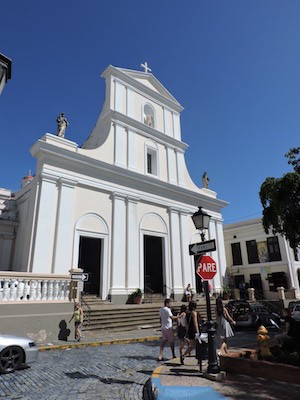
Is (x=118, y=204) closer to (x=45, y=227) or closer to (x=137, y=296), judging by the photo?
(x=45, y=227)

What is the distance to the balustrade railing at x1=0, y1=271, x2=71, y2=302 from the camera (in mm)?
9969

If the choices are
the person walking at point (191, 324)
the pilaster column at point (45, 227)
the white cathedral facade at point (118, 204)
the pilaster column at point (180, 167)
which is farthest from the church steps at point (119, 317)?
the pilaster column at point (180, 167)

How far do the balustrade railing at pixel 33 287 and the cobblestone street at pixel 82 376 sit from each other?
236cm

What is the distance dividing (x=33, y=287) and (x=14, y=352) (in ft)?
13.4

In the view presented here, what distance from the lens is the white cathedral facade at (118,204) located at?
51.5 ft

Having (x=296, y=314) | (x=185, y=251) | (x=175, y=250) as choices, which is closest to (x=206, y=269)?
(x=296, y=314)

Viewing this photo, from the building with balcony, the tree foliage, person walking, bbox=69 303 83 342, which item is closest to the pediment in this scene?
the tree foliage

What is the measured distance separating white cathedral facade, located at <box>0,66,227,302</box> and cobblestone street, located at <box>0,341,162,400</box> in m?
7.25

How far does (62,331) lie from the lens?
10.6m

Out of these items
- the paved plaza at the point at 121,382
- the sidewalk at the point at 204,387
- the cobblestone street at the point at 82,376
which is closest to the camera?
the sidewalk at the point at 204,387

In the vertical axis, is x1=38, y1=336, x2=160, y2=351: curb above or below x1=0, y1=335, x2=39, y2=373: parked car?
below

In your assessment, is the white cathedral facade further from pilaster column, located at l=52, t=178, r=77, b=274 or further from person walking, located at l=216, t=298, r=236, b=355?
person walking, located at l=216, t=298, r=236, b=355

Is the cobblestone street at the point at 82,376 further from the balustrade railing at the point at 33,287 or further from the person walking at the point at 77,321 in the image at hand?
the balustrade railing at the point at 33,287

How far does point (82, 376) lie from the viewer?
630 centimetres
